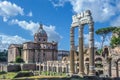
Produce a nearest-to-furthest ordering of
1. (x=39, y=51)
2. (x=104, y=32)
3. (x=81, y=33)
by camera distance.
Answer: (x=81, y=33) → (x=104, y=32) → (x=39, y=51)

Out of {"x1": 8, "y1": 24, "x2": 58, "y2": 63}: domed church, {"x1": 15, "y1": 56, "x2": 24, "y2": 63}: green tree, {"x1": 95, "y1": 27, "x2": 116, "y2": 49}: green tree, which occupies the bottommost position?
{"x1": 15, "y1": 56, "x2": 24, "y2": 63}: green tree

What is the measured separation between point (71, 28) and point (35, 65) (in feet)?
168

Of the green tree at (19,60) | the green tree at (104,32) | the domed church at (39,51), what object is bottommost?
the green tree at (19,60)

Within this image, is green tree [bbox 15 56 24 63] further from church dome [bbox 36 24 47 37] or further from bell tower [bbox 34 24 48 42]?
church dome [bbox 36 24 47 37]

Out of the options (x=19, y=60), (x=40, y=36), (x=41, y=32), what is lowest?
(x=19, y=60)

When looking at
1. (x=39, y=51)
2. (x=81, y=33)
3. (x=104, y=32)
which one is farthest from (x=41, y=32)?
(x=81, y=33)

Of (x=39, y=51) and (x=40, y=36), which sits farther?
(x=40, y=36)

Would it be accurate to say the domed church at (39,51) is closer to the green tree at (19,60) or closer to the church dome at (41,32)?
the green tree at (19,60)

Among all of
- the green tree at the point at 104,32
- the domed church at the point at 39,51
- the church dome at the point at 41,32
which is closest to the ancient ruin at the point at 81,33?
the green tree at the point at 104,32

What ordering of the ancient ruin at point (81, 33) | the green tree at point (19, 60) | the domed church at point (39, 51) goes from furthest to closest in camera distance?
the domed church at point (39, 51)
the green tree at point (19, 60)
the ancient ruin at point (81, 33)

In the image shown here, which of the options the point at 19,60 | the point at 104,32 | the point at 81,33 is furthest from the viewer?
the point at 19,60

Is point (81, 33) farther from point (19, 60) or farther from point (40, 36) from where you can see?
point (40, 36)

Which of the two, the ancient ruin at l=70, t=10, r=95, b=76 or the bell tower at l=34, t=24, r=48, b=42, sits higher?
the bell tower at l=34, t=24, r=48, b=42

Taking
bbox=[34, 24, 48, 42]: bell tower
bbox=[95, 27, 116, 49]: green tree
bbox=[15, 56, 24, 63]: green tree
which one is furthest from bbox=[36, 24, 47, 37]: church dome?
bbox=[95, 27, 116, 49]: green tree
